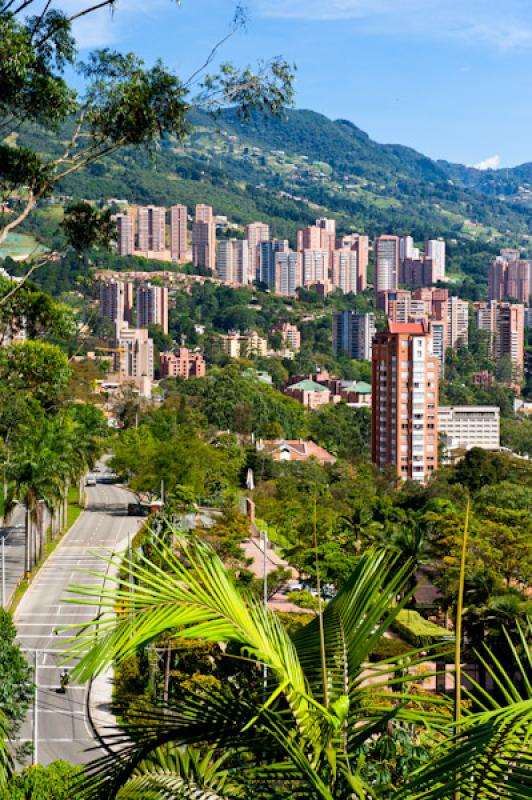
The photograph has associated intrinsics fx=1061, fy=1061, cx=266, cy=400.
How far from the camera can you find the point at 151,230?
140 meters

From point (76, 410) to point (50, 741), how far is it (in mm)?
28017

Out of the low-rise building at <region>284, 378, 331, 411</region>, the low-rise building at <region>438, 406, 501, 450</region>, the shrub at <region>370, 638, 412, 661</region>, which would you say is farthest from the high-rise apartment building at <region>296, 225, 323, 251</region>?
the shrub at <region>370, 638, 412, 661</region>

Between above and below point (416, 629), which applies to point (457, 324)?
above

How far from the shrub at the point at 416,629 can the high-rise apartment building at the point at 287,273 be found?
121 meters

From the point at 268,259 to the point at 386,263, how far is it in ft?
58.7

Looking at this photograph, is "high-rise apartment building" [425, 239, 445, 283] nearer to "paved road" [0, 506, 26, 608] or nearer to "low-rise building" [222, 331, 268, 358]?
"low-rise building" [222, 331, 268, 358]

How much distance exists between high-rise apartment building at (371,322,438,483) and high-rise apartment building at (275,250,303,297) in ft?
294

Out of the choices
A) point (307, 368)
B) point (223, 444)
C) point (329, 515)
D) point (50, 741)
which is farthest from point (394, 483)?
point (307, 368)

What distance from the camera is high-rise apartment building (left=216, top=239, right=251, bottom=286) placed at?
5482 inches

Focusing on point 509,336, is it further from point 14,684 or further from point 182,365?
point 14,684

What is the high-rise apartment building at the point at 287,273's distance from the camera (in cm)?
14050

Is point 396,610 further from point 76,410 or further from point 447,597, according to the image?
point 76,410

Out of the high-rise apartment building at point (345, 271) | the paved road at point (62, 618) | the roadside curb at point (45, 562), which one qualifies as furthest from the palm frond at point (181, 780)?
the high-rise apartment building at point (345, 271)

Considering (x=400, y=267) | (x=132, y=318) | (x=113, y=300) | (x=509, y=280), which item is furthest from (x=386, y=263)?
(x=113, y=300)
